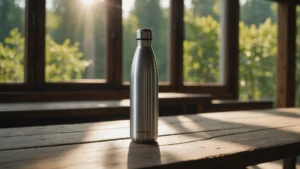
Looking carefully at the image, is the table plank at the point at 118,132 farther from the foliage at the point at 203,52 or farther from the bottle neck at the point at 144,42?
the foliage at the point at 203,52

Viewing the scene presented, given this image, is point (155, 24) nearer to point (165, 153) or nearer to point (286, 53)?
point (286, 53)

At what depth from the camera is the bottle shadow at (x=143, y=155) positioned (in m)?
0.74

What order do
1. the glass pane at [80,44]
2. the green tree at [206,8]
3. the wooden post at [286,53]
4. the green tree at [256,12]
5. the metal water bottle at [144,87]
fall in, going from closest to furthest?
the metal water bottle at [144,87] < the glass pane at [80,44] < the green tree at [206,8] < the wooden post at [286,53] < the green tree at [256,12]

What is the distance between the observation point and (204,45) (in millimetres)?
4039

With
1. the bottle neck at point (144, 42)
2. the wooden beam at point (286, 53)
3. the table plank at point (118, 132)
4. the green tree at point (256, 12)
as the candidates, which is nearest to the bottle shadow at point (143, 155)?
the table plank at point (118, 132)

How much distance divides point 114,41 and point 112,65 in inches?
9.0

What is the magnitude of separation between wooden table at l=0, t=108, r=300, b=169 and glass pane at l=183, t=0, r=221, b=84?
2.62 m

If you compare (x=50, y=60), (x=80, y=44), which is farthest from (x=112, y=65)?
(x=50, y=60)

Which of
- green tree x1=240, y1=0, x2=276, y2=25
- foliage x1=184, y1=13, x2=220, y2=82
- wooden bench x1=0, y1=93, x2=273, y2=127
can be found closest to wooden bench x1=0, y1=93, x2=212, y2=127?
wooden bench x1=0, y1=93, x2=273, y2=127

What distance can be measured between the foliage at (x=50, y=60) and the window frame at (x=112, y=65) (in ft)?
0.51

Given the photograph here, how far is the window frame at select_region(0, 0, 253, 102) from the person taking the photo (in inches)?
105

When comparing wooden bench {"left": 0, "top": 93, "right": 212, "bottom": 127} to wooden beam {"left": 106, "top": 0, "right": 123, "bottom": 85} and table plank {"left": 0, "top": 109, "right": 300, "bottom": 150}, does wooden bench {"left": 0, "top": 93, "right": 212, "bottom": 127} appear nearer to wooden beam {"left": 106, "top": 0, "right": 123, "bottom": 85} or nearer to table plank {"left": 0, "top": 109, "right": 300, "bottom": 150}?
table plank {"left": 0, "top": 109, "right": 300, "bottom": 150}

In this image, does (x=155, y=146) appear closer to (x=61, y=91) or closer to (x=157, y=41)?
(x=61, y=91)

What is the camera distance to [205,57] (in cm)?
406
